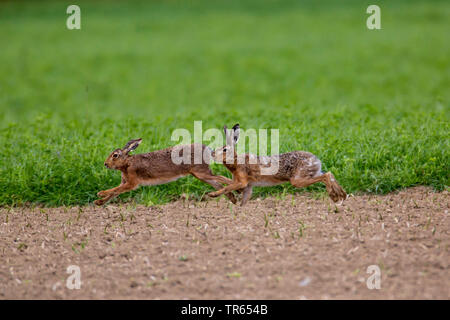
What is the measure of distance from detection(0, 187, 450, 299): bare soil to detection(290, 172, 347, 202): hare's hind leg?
185mm

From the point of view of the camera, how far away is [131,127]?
9297 mm

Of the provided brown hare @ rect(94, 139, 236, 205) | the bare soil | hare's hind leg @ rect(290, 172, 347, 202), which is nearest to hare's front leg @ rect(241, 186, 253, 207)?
the bare soil

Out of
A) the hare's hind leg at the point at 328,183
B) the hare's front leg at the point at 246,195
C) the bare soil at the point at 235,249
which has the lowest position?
the bare soil at the point at 235,249

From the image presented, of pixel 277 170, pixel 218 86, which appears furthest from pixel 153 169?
pixel 218 86

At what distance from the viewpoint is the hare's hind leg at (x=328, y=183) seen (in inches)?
238

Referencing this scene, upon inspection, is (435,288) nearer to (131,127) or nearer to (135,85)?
(131,127)

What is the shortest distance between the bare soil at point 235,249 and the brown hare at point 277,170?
0.32 meters

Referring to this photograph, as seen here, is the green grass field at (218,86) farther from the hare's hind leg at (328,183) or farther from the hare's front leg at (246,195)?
the hare's hind leg at (328,183)

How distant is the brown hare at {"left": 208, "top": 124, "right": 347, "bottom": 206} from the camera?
6105 millimetres

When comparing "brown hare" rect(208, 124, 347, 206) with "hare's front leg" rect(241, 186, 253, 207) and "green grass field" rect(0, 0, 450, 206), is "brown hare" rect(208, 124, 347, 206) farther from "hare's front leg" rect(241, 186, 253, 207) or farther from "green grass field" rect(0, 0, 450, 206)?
"green grass field" rect(0, 0, 450, 206)

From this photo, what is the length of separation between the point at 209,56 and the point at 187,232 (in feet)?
48.3

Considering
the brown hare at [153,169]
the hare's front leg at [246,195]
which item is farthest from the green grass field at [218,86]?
the brown hare at [153,169]

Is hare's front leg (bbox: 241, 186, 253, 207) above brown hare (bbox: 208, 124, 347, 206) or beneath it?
beneath

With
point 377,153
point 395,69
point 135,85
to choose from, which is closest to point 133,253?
point 377,153
